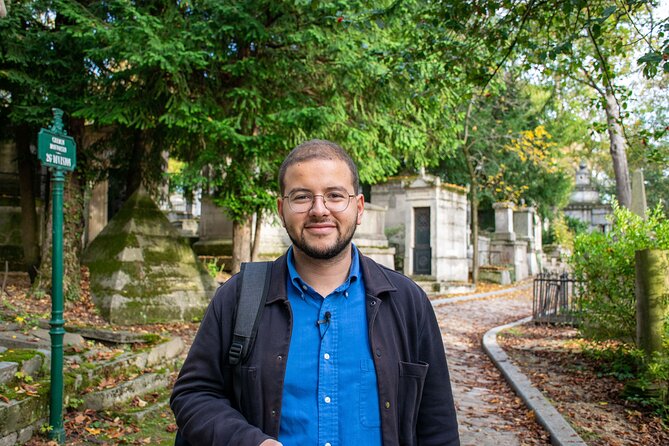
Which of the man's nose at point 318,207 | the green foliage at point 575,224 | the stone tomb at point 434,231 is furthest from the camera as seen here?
the green foliage at point 575,224

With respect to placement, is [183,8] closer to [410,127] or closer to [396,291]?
[410,127]

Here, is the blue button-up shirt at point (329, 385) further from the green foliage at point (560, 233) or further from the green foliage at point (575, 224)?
the green foliage at point (575, 224)

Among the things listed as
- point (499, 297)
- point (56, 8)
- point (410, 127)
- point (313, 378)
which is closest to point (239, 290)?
point (313, 378)

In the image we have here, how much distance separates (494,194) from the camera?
28547mm

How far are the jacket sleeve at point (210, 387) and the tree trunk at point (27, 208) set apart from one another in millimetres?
10905

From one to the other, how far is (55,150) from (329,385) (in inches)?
164

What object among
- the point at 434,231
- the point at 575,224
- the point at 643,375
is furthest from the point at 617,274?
the point at 575,224

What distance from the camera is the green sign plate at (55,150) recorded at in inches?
195

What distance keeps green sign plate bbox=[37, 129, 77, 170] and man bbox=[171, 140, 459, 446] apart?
3.59 metres

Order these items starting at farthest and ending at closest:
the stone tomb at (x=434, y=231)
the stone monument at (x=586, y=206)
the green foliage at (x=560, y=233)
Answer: the stone monument at (x=586, y=206)
the green foliage at (x=560, y=233)
the stone tomb at (x=434, y=231)

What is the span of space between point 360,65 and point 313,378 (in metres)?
8.20

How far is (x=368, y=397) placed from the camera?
201cm

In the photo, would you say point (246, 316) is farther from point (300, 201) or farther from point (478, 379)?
point (478, 379)

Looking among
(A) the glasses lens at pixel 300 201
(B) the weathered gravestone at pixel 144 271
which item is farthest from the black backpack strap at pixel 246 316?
(B) the weathered gravestone at pixel 144 271
